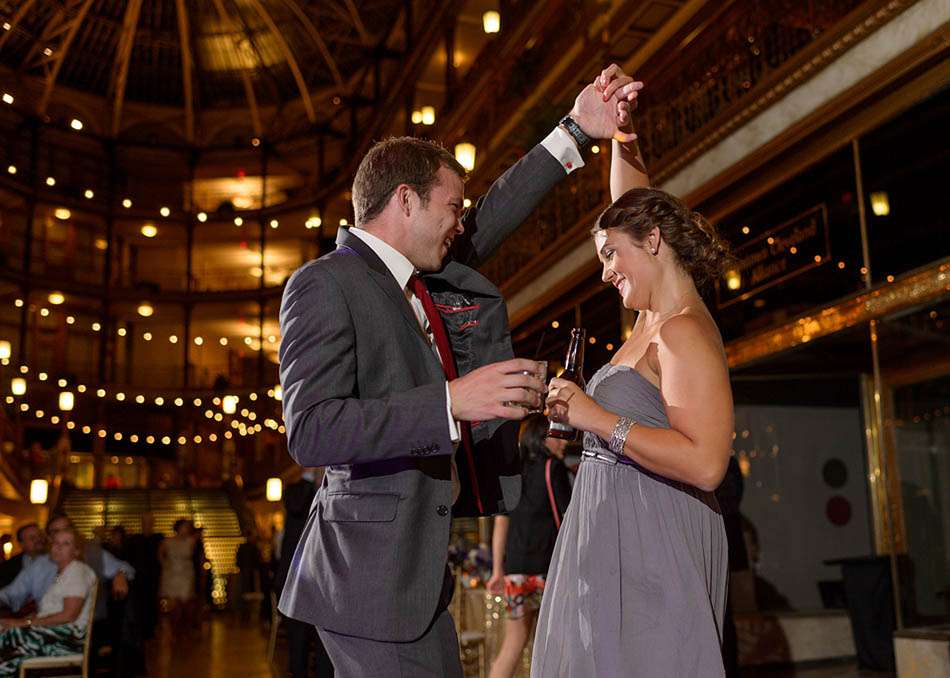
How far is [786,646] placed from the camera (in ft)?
25.9

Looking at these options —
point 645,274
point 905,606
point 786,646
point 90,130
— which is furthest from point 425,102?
point 645,274

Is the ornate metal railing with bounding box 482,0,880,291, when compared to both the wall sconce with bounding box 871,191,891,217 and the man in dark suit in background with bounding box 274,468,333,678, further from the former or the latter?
the man in dark suit in background with bounding box 274,468,333,678

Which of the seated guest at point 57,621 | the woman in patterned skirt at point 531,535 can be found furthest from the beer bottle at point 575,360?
the seated guest at point 57,621

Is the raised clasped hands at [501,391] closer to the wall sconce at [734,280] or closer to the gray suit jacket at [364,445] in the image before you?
the gray suit jacket at [364,445]

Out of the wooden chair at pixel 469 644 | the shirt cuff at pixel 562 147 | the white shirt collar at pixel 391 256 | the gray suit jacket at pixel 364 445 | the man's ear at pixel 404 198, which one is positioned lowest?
the wooden chair at pixel 469 644

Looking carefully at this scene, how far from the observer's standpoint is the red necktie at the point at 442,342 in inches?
77.0

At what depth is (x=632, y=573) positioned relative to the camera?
7.11 ft

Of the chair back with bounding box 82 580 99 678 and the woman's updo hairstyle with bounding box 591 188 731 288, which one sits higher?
the woman's updo hairstyle with bounding box 591 188 731 288

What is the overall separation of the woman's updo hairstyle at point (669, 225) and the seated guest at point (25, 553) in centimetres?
622

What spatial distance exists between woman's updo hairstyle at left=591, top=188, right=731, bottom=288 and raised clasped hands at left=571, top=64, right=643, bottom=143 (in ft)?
0.67

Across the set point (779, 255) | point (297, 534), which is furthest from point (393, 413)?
point (779, 255)

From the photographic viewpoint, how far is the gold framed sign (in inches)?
253

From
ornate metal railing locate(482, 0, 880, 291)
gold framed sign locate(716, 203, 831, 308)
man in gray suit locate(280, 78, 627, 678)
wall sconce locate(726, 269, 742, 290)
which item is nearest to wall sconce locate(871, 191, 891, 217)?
gold framed sign locate(716, 203, 831, 308)

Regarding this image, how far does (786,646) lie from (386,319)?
282 inches
